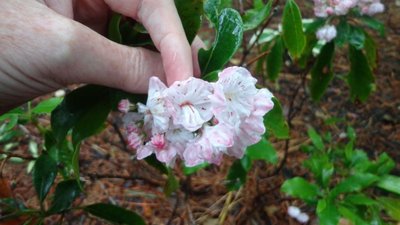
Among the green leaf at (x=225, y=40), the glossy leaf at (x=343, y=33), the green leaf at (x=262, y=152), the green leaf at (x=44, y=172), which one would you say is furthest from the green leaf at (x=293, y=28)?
the green leaf at (x=44, y=172)

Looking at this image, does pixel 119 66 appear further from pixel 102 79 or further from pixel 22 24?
pixel 22 24

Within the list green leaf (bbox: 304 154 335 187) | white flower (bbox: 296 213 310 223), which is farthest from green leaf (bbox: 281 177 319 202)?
white flower (bbox: 296 213 310 223)

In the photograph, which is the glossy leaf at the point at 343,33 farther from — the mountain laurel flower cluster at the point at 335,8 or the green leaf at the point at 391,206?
the green leaf at the point at 391,206

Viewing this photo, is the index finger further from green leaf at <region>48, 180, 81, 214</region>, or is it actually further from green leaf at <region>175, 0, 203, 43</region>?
green leaf at <region>48, 180, 81, 214</region>

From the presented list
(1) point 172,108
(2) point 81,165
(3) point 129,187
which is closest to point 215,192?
(3) point 129,187

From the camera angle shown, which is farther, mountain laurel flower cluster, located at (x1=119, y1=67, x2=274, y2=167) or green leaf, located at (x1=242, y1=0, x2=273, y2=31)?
green leaf, located at (x1=242, y1=0, x2=273, y2=31)

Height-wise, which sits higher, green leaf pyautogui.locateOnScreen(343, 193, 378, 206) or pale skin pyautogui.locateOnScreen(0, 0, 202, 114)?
pale skin pyautogui.locateOnScreen(0, 0, 202, 114)
